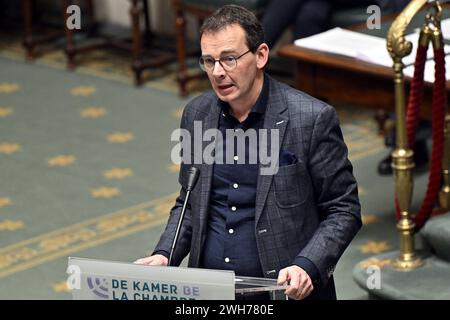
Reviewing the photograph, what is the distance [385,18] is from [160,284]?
3.37 meters

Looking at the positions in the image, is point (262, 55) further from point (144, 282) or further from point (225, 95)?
point (144, 282)

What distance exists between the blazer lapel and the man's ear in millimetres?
134

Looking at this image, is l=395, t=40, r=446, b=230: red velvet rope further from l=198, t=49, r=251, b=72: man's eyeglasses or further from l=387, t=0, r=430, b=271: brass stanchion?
l=198, t=49, r=251, b=72: man's eyeglasses

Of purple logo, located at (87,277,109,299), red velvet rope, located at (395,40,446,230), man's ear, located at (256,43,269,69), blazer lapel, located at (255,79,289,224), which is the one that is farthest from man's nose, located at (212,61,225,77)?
red velvet rope, located at (395,40,446,230)

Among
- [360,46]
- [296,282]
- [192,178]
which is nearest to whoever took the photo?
[296,282]

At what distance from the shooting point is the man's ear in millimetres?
3441

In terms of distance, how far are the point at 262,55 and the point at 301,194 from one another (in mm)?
446

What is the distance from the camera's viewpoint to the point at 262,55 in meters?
3.46

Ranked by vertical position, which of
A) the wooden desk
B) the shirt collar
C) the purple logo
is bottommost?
the wooden desk

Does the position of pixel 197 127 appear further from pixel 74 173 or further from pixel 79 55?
pixel 79 55

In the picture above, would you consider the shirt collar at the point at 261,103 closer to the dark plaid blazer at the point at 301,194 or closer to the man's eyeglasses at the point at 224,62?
the dark plaid blazer at the point at 301,194

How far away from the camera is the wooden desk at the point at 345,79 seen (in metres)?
5.42

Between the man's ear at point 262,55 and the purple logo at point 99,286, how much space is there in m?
0.85

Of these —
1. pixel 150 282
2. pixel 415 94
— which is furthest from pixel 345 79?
pixel 150 282
